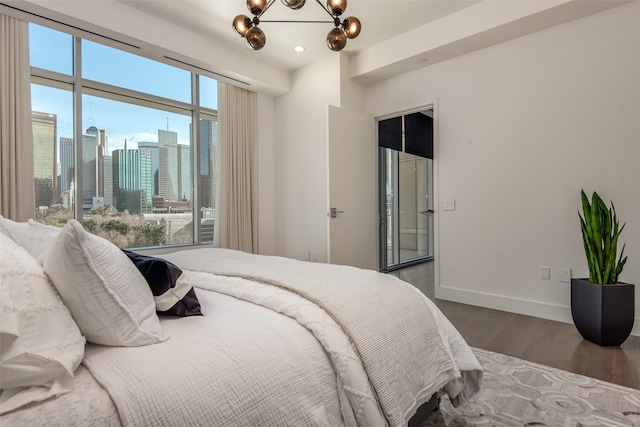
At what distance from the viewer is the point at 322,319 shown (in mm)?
1087

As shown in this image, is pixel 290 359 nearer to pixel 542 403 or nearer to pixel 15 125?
pixel 542 403

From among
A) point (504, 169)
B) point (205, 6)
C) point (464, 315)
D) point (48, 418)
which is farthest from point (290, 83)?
point (48, 418)

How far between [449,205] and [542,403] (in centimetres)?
222

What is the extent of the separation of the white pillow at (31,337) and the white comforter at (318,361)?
0.07 metres

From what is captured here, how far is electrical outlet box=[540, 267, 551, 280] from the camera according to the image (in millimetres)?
3005

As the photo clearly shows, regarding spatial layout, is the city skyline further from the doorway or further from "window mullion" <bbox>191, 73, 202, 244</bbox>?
the doorway

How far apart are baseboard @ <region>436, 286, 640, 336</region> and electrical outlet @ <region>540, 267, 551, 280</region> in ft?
0.75

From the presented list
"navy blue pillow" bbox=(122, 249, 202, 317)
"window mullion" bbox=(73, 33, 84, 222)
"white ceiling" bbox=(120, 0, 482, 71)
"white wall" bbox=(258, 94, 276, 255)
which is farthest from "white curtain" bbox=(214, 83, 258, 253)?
"navy blue pillow" bbox=(122, 249, 202, 317)

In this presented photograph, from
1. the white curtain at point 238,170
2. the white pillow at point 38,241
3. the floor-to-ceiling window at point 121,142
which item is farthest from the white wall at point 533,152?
the white pillow at point 38,241

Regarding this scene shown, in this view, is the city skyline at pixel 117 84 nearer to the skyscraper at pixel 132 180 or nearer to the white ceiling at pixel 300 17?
the skyscraper at pixel 132 180

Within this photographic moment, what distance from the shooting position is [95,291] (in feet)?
2.73

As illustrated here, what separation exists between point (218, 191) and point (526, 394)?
348cm

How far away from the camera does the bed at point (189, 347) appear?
67 cm

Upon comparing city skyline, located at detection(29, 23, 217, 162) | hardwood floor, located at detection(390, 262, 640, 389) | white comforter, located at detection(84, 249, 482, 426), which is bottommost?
hardwood floor, located at detection(390, 262, 640, 389)
